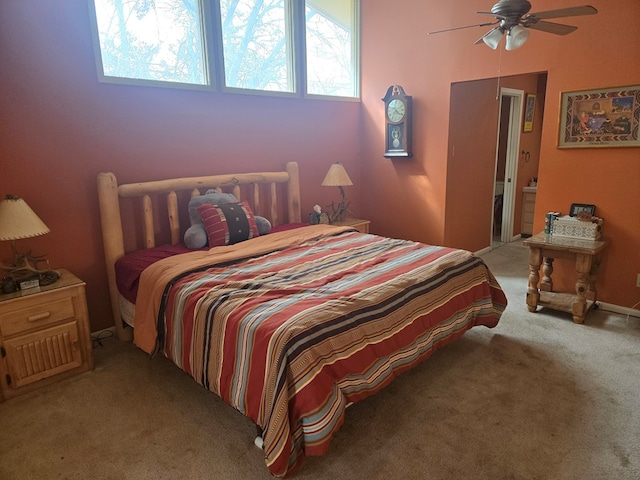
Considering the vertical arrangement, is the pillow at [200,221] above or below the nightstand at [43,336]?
above

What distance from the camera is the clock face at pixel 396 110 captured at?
14.2ft

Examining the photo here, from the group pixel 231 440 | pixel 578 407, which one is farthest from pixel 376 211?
pixel 231 440

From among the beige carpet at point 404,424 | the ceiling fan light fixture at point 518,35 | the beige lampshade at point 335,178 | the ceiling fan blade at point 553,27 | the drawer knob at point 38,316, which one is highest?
the ceiling fan blade at point 553,27

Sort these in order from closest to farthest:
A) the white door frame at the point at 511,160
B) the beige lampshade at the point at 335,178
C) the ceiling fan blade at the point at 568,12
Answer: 1. the ceiling fan blade at the point at 568,12
2. the beige lampshade at the point at 335,178
3. the white door frame at the point at 511,160

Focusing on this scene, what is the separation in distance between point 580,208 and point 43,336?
3960 millimetres

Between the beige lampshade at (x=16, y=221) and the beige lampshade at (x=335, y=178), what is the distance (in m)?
2.56

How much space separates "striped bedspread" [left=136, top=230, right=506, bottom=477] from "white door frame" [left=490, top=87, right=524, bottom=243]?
10.1ft

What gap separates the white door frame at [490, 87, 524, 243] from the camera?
5156mm

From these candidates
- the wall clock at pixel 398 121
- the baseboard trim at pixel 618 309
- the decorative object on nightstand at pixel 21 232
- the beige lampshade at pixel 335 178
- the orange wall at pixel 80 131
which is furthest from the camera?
the wall clock at pixel 398 121

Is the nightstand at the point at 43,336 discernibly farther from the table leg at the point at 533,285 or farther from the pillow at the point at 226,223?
the table leg at the point at 533,285

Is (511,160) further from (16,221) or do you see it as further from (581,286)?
(16,221)

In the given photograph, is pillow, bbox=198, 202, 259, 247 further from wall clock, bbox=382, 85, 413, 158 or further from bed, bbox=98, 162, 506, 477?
wall clock, bbox=382, 85, 413, 158

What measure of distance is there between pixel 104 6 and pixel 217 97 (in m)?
1.01

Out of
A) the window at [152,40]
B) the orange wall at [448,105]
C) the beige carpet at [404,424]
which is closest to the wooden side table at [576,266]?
the orange wall at [448,105]
